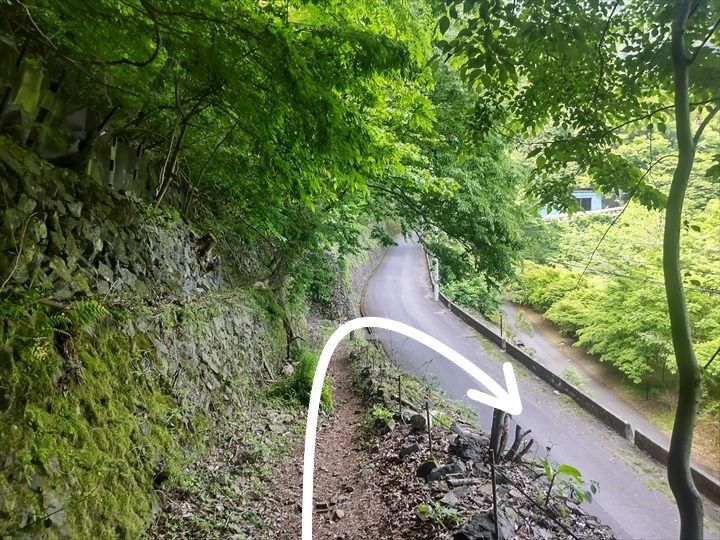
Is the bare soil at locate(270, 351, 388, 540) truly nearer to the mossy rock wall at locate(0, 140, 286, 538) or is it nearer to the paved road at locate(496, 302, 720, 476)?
the mossy rock wall at locate(0, 140, 286, 538)

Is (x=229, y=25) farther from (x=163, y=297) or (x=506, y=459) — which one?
(x=506, y=459)

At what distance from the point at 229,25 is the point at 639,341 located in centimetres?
586

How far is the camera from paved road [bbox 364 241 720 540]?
4.29 m

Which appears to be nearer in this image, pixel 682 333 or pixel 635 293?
pixel 682 333

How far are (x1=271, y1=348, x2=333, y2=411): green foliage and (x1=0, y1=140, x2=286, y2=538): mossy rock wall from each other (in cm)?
174

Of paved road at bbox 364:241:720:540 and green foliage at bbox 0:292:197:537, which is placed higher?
green foliage at bbox 0:292:197:537

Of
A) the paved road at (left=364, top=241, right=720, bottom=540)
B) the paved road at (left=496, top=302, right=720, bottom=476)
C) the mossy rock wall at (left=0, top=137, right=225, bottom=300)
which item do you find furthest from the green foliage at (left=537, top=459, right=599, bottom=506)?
the mossy rock wall at (left=0, top=137, right=225, bottom=300)

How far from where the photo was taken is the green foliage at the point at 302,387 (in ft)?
22.1

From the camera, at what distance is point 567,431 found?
296 inches

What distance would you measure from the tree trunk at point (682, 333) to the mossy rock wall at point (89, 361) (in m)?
3.04

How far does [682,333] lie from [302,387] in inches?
239

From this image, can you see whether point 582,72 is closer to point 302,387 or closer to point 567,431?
point 302,387

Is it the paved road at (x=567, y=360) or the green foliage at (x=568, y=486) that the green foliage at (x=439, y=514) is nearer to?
the green foliage at (x=568, y=486)

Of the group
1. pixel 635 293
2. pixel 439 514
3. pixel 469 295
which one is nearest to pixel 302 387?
pixel 439 514
